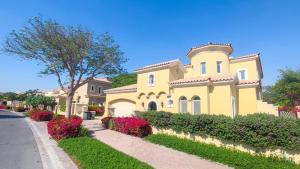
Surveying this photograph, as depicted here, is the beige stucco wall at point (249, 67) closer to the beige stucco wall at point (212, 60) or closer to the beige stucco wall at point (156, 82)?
the beige stucco wall at point (212, 60)

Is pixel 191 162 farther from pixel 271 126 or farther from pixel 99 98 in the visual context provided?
pixel 99 98

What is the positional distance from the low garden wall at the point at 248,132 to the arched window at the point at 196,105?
161 inches

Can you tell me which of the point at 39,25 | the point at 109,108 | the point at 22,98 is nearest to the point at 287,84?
the point at 109,108

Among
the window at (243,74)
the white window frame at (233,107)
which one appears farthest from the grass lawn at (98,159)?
the window at (243,74)

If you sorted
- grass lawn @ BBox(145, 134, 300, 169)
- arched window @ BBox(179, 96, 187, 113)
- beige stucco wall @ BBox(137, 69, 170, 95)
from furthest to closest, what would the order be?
1. beige stucco wall @ BBox(137, 69, 170, 95)
2. arched window @ BBox(179, 96, 187, 113)
3. grass lawn @ BBox(145, 134, 300, 169)

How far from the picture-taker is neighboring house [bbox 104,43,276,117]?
17.9 m

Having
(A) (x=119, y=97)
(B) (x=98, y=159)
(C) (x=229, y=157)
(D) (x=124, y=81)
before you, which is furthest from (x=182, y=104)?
(D) (x=124, y=81)

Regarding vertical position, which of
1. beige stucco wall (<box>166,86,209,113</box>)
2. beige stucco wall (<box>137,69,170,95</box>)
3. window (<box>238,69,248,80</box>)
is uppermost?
window (<box>238,69,248,80</box>)

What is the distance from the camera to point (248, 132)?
10.8 m

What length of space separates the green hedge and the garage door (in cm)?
1232

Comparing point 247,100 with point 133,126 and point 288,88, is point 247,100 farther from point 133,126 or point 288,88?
point 288,88

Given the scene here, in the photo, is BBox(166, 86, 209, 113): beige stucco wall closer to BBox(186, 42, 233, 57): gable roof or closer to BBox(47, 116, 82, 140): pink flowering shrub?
BBox(186, 42, 233, 57): gable roof

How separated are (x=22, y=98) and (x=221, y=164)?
79.3 meters

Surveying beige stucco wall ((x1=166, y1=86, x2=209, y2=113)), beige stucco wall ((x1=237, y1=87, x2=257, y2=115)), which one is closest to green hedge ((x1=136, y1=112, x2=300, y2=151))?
beige stucco wall ((x1=166, y1=86, x2=209, y2=113))
